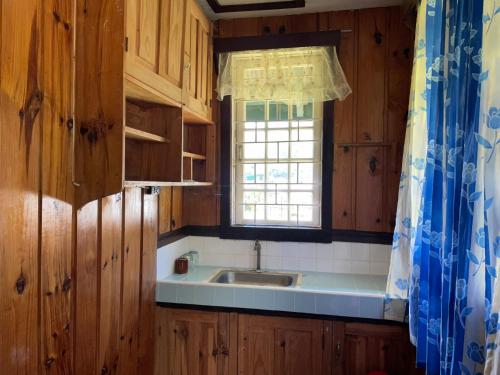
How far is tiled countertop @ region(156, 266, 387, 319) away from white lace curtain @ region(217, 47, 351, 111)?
4.06 feet

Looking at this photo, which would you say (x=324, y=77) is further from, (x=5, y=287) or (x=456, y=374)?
(x=5, y=287)

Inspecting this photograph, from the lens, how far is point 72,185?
1248mm

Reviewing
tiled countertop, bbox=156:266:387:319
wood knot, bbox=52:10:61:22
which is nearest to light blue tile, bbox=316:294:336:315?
tiled countertop, bbox=156:266:387:319

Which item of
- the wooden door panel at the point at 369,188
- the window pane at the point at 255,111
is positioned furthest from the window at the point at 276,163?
the wooden door panel at the point at 369,188

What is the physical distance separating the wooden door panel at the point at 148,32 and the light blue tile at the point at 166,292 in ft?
4.06

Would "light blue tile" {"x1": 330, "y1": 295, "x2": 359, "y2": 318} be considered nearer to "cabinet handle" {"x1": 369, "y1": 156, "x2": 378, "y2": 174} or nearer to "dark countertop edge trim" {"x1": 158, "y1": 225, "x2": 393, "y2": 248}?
"dark countertop edge trim" {"x1": 158, "y1": 225, "x2": 393, "y2": 248}

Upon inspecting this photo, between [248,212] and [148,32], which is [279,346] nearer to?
[248,212]

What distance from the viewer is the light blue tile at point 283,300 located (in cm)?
184

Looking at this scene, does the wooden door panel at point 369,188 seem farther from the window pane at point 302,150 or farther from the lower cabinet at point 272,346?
the lower cabinet at point 272,346

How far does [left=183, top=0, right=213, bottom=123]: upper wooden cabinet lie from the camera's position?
192 centimetres

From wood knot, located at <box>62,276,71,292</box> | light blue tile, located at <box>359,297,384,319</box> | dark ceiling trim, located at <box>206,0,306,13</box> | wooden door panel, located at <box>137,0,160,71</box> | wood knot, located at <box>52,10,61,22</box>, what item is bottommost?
light blue tile, located at <box>359,297,384,319</box>

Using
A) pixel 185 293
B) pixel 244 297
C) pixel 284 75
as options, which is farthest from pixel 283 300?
pixel 284 75

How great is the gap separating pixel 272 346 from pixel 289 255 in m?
0.66

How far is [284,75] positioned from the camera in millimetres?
2283
